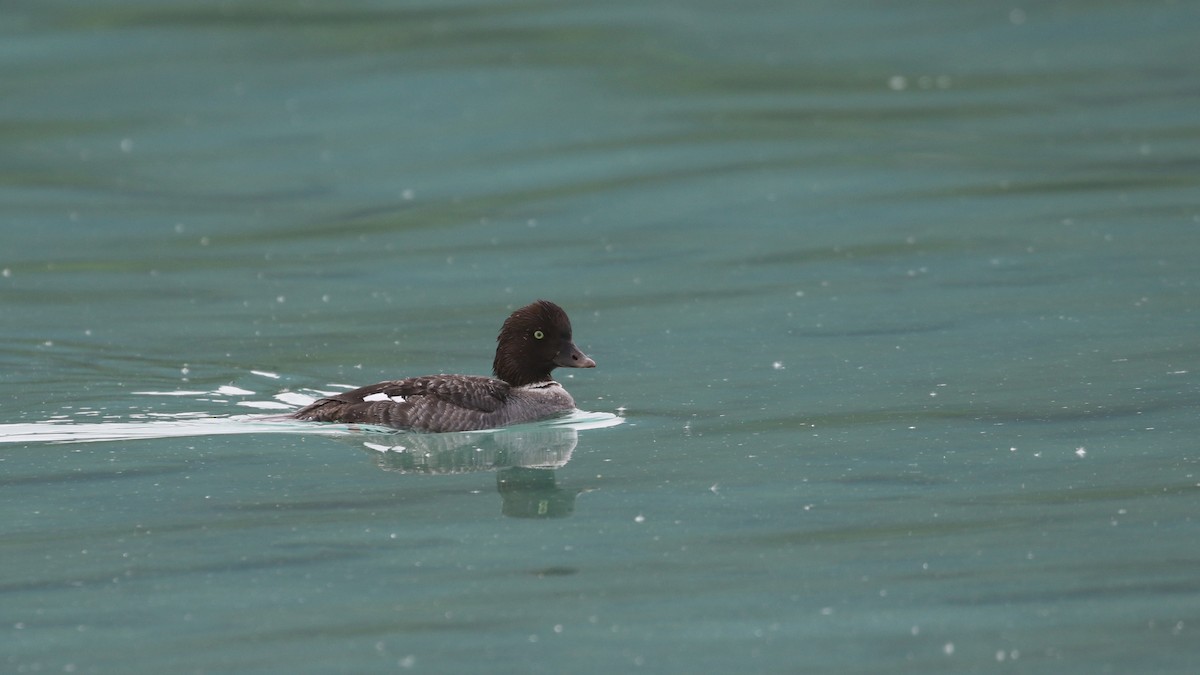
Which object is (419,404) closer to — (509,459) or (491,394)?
(491,394)

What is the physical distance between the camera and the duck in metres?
11.3

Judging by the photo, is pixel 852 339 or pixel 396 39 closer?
pixel 852 339

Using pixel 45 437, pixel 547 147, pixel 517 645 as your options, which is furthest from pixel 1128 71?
pixel 517 645

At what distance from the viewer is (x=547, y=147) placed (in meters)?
21.2

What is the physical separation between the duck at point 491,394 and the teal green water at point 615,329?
16 cm

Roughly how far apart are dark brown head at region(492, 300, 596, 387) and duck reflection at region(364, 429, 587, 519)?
20.6 inches

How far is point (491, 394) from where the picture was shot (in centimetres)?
1156

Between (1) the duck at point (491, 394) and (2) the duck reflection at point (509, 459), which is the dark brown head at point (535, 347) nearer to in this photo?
(1) the duck at point (491, 394)

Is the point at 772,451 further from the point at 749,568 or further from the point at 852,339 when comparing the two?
the point at 852,339

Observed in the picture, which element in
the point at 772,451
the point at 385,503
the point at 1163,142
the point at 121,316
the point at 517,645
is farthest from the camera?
the point at 1163,142

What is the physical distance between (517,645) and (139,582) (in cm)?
201

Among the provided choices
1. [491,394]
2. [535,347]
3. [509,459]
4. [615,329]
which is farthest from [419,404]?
[615,329]

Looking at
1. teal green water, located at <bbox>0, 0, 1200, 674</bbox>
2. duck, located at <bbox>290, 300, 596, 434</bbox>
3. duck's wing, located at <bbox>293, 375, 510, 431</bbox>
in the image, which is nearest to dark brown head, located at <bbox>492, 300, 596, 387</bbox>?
duck, located at <bbox>290, 300, 596, 434</bbox>

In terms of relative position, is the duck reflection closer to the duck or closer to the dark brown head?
the duck
